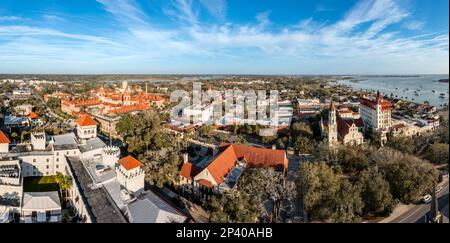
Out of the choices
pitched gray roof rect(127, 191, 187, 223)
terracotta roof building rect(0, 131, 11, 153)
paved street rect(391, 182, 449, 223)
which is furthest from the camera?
terracotta roof building rect(0, 131, 11, 153)

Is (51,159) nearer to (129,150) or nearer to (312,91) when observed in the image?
(129,150)

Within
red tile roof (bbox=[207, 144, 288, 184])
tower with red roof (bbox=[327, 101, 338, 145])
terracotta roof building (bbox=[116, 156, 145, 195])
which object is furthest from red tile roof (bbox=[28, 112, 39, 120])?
tower with red roof (bbox=[327, 101, 338, 145])

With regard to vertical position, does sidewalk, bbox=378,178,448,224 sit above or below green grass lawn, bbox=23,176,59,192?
above

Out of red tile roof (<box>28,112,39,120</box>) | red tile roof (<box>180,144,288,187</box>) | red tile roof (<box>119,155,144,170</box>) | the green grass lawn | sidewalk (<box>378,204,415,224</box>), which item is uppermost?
red tile roof (<box>28,112,39,120</box>)

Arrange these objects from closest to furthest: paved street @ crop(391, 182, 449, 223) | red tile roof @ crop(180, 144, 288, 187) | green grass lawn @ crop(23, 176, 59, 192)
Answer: paved street @ crop(391, 182, 449, 223)
red tile roof @ crop(180, 144, 288, 187)
green grass lawn @ crop(23, 176, 59, 192)

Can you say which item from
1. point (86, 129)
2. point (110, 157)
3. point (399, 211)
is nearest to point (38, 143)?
point (86, 129)

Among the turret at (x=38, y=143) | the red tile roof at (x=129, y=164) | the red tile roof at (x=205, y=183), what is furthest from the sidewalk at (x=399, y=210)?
the turret at (x=38, y=143)

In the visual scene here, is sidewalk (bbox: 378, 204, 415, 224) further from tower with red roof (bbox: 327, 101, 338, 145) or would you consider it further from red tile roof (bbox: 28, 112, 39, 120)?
red tile roof (bbox: 28, 112, 39, 120)

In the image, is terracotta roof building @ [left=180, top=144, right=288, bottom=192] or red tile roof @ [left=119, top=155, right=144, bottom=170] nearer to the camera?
red tile roof @ [left=119, top=155, right=144, bottom=170]

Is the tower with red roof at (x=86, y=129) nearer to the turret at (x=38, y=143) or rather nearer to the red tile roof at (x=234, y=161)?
the turret at (x=38, y=143)
